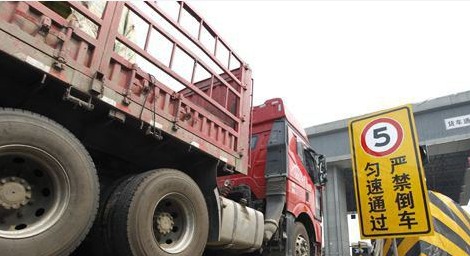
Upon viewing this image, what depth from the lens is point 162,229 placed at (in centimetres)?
399

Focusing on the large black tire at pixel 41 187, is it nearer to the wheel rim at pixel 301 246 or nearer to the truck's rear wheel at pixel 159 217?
the truck's rear wheel at pixel 159 217

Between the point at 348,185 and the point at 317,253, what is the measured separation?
859 inches

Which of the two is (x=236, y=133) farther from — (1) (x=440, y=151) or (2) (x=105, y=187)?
(1) (x=440, y=151)

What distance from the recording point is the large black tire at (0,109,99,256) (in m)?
2.72

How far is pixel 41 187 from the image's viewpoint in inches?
118

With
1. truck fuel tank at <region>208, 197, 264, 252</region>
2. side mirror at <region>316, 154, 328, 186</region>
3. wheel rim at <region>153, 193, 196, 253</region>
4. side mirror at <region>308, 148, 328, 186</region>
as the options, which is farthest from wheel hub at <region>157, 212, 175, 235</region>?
side mirror at <region>316, 154, 328, 186</region>

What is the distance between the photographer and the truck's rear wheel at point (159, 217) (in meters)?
3.55

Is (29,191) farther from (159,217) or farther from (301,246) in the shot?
(301,246)

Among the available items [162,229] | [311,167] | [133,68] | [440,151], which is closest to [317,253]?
[311,167]

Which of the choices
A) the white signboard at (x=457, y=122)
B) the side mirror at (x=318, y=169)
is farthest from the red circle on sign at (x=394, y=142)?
the white signboard at (x=457, y=122)

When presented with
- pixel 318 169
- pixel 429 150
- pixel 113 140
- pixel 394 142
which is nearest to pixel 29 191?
pixel 113 140

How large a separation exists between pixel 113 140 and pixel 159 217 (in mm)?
907

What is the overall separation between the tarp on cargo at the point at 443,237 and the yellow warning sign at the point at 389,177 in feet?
4.00

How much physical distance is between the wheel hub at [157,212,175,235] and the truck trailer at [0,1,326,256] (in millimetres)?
14
